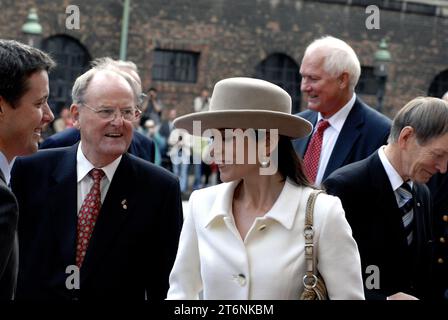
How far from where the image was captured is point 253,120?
168 inches

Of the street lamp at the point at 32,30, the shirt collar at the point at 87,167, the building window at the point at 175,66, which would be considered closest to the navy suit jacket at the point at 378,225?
the shirt collar at the point at 87,167

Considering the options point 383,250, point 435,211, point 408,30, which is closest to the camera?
Result: point 383,250

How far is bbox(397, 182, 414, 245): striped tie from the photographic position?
18.2ft

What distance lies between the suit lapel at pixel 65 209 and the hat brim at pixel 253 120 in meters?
1.50

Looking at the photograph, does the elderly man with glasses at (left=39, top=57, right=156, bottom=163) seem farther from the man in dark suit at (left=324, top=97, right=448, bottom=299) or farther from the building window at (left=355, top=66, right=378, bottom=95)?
the building window at (left=355, top=66, right=378, bottom=95)

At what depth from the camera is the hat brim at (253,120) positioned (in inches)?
168

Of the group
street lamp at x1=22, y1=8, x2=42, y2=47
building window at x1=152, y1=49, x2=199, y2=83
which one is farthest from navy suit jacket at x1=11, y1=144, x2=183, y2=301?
building window at x1=152, y1=49, x2=199, y2=83

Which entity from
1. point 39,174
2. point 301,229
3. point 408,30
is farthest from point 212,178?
point 301,229

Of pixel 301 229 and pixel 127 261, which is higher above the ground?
pixel 301 229

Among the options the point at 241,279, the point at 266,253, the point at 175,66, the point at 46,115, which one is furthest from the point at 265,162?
the point at 175,66

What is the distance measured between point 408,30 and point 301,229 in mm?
31075

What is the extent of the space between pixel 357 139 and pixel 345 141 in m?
0.09
